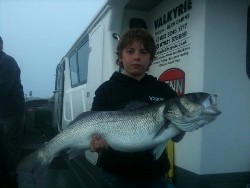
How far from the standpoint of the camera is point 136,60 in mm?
2871

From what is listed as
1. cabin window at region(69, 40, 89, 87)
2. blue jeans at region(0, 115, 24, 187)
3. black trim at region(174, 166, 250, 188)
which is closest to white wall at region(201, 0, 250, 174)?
black trim at region(174, 166, 250, 188)

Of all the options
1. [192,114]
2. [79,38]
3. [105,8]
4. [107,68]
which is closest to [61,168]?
[79,38]

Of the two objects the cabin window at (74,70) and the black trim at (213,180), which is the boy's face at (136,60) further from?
the cabin window at (74,70)

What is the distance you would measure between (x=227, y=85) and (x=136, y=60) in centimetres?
129

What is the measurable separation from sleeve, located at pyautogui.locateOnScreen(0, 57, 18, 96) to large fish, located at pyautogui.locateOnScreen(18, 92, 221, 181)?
2.36m

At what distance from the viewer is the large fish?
8.07 feet

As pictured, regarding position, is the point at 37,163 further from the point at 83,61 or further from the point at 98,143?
the point at 83,61

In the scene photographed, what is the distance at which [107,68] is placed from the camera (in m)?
4.98

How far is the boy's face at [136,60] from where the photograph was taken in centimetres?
288

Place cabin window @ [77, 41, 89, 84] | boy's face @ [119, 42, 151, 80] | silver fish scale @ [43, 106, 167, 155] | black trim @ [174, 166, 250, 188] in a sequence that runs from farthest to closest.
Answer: cabin window @ [77, 41, 89, 84], black trim @ [174, 166, 250, 188], boy's face @ [119, 42, 151, 80], silver fish scale @ [43, 106, 167, 155]

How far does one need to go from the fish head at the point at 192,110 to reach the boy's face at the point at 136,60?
18.7 inches

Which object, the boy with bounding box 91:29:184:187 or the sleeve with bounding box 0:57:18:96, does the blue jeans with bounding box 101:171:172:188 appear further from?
the sleeve with bounding box 0:57:18:96

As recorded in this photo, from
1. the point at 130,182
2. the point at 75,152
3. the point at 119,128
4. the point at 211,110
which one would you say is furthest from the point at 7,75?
the point at 211,110

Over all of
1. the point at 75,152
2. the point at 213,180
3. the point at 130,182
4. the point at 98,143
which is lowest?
the point at 213,180
